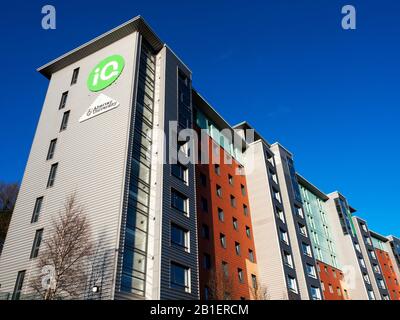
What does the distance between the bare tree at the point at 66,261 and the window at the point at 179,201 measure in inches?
294

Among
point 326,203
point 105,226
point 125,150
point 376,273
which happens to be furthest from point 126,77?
point 376,273

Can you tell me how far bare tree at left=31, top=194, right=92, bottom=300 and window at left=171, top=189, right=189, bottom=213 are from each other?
747 cm

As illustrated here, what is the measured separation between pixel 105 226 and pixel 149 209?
14.0 feet

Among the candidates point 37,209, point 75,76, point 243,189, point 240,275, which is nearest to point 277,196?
point 243,189

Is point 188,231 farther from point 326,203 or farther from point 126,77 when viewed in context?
point 326,203

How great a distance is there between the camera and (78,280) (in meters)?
22.1

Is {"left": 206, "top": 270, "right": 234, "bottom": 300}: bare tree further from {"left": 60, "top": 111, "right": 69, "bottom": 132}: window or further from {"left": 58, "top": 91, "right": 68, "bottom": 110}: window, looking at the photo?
{"left": 58, "top": 91, "right": 68, "bottom": 110}: window

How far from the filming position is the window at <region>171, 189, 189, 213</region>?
28.8m

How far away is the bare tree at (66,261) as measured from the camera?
21.2m

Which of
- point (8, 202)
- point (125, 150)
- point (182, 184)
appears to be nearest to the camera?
point (125, 150)

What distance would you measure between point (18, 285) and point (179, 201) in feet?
43.2

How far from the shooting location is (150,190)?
28.1 meters
